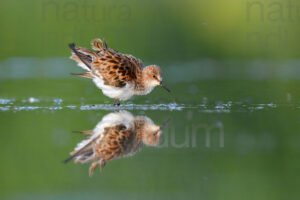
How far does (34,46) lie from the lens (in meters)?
15.5

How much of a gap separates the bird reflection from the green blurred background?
15cm

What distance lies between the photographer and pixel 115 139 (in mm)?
7289

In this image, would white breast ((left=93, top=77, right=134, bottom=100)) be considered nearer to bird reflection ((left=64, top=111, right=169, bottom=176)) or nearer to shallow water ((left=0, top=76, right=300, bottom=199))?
shallow water ((left=0, top=76, right=300, bottom=199))

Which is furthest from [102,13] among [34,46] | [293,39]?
[293,39]

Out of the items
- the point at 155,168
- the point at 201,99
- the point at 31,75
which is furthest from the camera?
the point at 31,75

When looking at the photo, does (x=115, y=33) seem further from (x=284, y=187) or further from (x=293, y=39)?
(x=284, y=187)

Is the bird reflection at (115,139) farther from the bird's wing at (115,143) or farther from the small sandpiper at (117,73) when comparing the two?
the small sandpiper at (117,73)

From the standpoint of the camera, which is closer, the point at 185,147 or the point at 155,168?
the point at 155,168

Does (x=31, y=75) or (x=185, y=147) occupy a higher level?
(x=31, y=75)

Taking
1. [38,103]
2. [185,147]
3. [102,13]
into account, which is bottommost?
[185,147]

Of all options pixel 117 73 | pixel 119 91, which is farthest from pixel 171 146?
pixel 117 73

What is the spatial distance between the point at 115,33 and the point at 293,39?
480 cm

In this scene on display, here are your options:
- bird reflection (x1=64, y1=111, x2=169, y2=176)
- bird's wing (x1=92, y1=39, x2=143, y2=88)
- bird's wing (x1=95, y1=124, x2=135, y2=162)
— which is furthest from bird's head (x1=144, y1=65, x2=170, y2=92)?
bird's wing (x1=95, y1=124, x2=135, y2=162)

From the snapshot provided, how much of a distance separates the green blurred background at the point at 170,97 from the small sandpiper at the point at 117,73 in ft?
1.10
